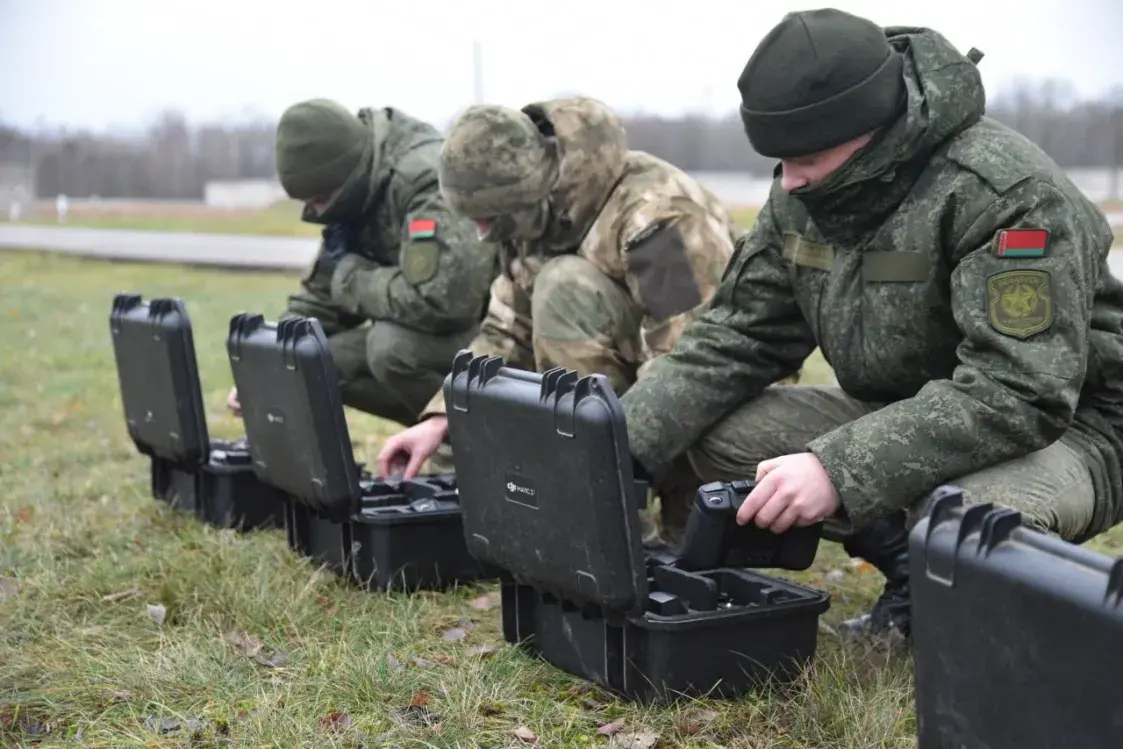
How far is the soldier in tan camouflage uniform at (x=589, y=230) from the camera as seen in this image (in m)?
4.32

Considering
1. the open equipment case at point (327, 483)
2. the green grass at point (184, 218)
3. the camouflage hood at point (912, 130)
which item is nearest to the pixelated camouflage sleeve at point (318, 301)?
the open equipment case at point (327, 483)

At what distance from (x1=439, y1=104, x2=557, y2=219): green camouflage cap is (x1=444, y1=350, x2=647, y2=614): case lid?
1.20 m

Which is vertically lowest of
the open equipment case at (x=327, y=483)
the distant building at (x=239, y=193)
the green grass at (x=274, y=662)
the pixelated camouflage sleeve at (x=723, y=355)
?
the distant building at (x=239, y=193)

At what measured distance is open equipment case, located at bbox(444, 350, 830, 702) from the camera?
9.52 feet

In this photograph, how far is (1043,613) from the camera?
2.02 m

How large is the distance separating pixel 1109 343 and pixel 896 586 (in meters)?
0.89

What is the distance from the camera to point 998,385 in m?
2.93

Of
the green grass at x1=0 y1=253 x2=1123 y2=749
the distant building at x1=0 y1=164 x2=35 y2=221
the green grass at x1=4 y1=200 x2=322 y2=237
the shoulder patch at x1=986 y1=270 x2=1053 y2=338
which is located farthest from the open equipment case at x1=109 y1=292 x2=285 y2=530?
the distant building at x1=0 y1=164 x2=35 y2=221

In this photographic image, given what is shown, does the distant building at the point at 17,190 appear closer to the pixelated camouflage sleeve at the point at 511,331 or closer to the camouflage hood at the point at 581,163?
the pixelated camouflage sleeve at the point at 511,331

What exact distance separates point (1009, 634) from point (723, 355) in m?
1.63

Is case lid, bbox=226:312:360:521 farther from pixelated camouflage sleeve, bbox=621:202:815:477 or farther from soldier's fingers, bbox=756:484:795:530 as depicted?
soldier's fingers, bbox=756:484:795:530

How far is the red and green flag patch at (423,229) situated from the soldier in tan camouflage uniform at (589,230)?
2.11 ft

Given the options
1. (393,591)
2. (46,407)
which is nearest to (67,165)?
(46,407)

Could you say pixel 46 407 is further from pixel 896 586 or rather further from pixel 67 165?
pixel 67 165
